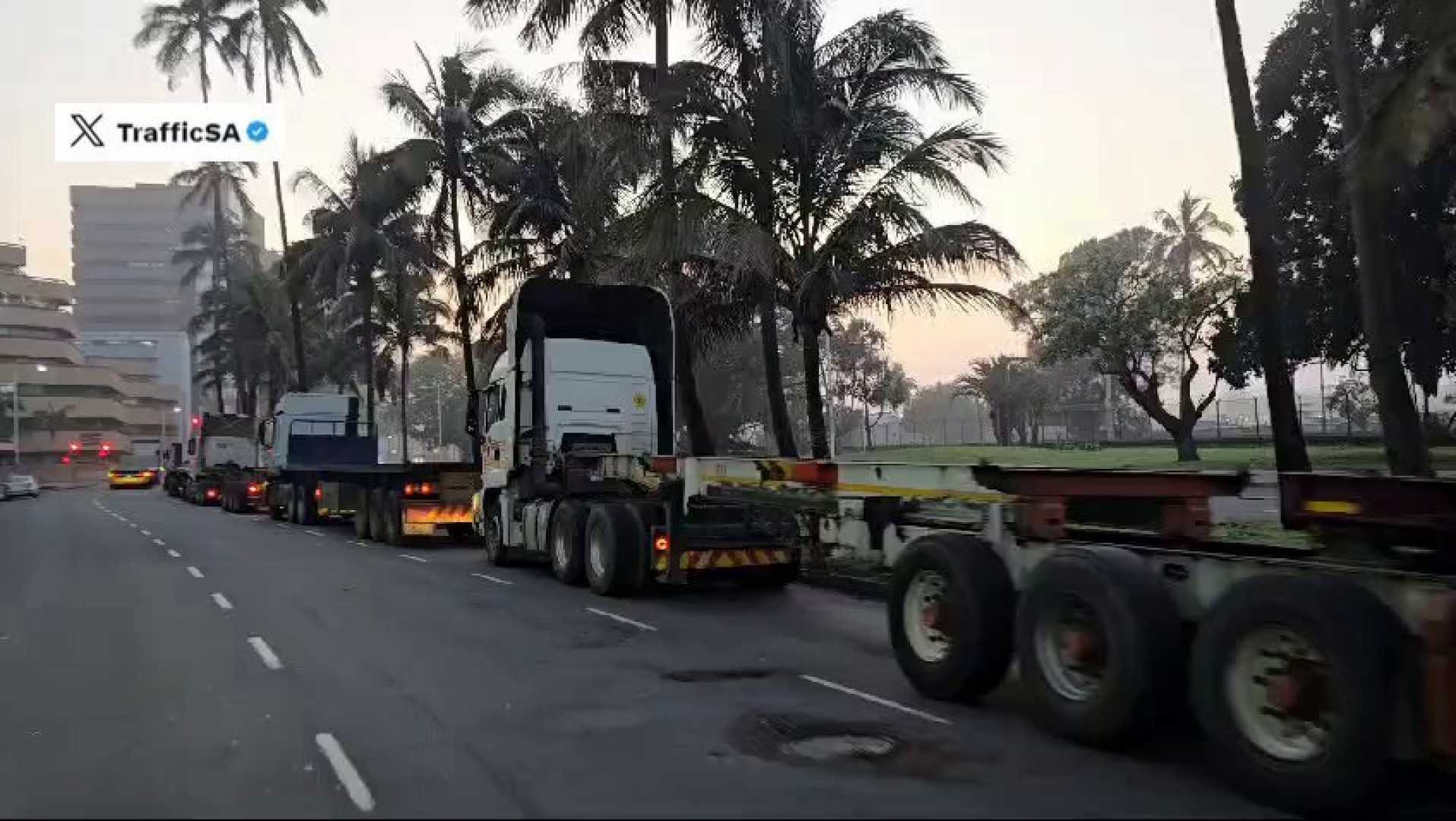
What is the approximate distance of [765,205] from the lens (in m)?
18.1

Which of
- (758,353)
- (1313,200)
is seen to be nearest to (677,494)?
(1313,200)

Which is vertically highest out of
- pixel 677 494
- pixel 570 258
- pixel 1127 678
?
pixel 570 258

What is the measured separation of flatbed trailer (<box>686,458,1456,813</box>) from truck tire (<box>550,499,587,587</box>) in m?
6.69

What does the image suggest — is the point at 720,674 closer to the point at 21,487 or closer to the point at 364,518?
the point at 364,518

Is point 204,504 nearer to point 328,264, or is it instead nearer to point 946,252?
point 328,264

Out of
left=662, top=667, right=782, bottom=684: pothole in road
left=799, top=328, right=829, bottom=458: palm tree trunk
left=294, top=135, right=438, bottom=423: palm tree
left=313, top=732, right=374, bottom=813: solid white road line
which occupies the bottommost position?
left=662, top=667, right=782, bottom=684: pothole in road

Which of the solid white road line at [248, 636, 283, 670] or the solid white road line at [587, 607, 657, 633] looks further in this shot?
the solid white road line at [587, 607, 657, 633]

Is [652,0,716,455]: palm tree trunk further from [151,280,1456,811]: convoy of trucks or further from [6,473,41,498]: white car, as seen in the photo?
[6,473,41,498]: white car

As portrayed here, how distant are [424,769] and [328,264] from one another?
35.1 m

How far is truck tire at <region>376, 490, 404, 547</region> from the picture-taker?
23.1 meters

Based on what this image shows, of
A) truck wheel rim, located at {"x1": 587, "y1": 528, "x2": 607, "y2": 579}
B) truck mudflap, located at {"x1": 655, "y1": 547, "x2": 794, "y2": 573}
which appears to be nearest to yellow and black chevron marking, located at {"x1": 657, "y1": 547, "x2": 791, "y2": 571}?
truck mudflap, located at {"x1": 655, "y1": 547, "x2": 794, "y2": 573}

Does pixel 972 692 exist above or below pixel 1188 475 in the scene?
below

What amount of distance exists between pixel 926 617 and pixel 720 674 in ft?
6.03

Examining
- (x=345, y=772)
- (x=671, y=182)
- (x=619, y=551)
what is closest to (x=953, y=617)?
(x=345, y=772)
